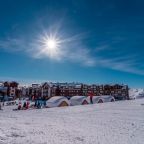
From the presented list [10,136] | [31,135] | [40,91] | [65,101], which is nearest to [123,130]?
[31,135]

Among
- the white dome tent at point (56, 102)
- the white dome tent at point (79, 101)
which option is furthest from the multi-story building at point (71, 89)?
the white dome tent at point (56, 102)

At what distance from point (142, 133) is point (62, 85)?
175 metres

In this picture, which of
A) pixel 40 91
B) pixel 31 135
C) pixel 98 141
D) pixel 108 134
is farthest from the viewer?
pixel 40 91

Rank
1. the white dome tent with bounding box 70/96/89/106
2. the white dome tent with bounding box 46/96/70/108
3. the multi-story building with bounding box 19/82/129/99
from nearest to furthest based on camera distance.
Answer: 1. the white dome tent with bounding box 46/96/70/108
2. the white dome tent with bounding box 70/96/89/106
3. the multi-story building with bounding box 19/82/129/99

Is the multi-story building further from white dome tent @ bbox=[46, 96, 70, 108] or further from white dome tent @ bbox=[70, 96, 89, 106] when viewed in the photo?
white dome tent @ bbox=[46, 96, 70, 108]

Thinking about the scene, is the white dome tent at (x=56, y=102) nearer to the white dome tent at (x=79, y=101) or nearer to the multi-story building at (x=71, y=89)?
the white dome tent at (x=79, y=101)

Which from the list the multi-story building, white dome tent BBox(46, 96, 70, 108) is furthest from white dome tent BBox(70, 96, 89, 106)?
the multi-story building

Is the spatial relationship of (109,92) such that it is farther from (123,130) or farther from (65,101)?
(123,130)

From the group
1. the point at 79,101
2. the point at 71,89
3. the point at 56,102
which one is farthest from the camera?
the point at 71,89

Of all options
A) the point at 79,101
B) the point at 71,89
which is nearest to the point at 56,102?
the point at 79,101

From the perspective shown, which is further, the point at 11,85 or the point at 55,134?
the point at 11,85

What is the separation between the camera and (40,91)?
17262cm

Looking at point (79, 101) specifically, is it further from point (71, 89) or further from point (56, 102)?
point (71, 89)

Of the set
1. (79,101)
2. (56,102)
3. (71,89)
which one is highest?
(71,89)
